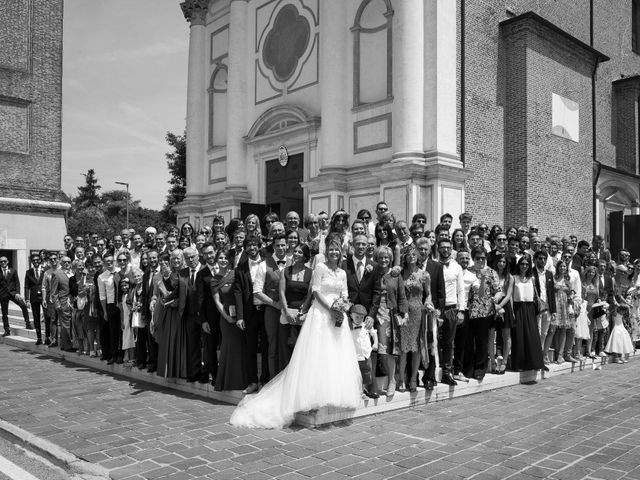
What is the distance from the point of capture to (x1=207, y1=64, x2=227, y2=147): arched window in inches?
953

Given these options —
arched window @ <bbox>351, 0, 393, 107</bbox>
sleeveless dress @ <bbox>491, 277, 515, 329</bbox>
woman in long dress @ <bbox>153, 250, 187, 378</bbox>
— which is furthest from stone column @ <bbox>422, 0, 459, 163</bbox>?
woman in long dress @ <bbox>153, 250, 187, 378</bbox>

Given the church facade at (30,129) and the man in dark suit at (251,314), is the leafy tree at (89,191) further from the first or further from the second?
the man in dark suit at (251,314)

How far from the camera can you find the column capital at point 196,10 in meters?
24.8

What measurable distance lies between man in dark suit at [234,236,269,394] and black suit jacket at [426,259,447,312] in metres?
2.34

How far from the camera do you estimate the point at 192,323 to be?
8.98 meters

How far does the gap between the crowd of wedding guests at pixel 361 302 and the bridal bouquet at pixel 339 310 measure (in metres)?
0.30

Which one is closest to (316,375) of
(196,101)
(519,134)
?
(519,134)

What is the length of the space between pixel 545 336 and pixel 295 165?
38.5 feet

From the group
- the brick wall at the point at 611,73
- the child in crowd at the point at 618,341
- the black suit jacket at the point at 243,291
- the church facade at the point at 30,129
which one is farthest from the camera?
the church facade at the point at 30,129

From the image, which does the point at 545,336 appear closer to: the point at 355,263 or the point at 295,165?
the point at 355,263

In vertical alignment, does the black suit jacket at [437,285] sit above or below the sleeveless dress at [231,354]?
above

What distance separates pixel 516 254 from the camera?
998 centimetres

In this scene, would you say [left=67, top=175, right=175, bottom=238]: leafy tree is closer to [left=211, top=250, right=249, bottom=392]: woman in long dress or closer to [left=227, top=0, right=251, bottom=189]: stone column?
[left=227, top=0, right=251, bottom=189]: stone column

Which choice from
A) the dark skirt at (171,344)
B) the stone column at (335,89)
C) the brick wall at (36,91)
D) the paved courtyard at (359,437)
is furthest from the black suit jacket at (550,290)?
the brick wall at (36,91)
